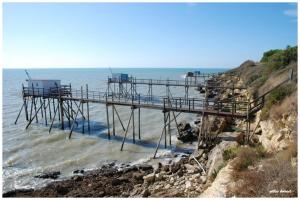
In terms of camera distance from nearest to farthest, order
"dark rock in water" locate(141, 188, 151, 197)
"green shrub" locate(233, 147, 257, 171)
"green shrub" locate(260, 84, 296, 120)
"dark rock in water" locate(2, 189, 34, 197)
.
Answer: "green shrub" locate(233, 147, 257, 171) < "dark rock in water" locate(141, 188, 151, 197) < "dark rock in water" locate(2, 189, 34, 197) < "green shrub" locate(260, 84, 296, 120)

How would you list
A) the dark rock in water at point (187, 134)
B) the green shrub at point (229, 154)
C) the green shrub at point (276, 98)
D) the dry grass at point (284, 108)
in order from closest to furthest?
the green shrub at point (229, 154) → the dry grass at point (284, 108) → the green shrub at point (276, 98) → the dark rock in water at point (187, 134)

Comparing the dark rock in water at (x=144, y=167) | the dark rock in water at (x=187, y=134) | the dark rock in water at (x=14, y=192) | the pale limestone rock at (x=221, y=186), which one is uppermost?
the pale limestone rock at (x=221, y=186)

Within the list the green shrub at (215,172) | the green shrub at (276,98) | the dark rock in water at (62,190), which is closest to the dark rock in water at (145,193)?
the green shrub at (215,172)

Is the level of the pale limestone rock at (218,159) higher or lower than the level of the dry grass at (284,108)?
lower

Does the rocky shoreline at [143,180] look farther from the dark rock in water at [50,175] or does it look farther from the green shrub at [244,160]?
the green shrub at [244,160]

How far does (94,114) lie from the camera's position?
Result: 38.0m

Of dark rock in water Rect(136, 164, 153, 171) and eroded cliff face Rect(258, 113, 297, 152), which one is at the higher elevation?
eroded cliff face Rect(258, 113, 297, 152)

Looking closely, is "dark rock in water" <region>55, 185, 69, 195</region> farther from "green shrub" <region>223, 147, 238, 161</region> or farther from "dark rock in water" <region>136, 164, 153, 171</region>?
"green shrub" <region>223, 147, 238, 161</region>

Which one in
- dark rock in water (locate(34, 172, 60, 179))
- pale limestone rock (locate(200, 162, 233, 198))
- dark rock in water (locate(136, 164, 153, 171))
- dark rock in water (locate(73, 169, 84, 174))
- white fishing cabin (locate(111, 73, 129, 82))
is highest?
white fishing cabin (locate(111, 73, 129, 82))

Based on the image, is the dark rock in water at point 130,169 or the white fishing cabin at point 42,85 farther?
the white fishing cabin at point 42,85

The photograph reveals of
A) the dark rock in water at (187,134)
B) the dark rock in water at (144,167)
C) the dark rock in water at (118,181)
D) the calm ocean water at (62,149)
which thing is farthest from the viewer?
the dark rock in water at (187,134)

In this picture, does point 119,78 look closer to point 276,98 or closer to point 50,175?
point 50,175

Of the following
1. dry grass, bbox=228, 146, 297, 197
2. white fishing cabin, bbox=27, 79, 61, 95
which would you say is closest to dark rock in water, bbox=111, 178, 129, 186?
dry grass, bbox=228, 146, 297, 197

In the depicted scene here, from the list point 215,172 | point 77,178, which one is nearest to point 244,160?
point 215,172
